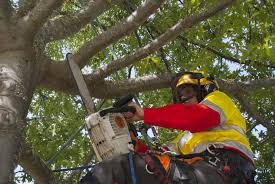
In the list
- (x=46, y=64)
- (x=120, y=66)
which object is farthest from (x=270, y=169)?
(x=46, y=64)

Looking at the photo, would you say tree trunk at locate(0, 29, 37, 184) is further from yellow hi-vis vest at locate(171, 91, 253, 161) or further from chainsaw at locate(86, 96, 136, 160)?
yellow hi-vis vest at locate(171, 91, 253, 161)

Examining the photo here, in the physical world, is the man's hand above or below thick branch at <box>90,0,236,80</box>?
below

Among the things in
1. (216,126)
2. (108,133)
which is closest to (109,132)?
(108,133)

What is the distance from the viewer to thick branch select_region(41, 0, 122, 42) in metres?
3.56

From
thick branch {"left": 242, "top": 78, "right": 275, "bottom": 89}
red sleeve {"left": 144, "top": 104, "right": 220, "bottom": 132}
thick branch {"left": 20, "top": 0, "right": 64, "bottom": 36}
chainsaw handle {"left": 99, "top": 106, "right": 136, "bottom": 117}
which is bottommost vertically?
red sleeve {"left": 144, "top": 104, "right": 220, "bottom": 132}

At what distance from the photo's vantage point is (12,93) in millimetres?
2660

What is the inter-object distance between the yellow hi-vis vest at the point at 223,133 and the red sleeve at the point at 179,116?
0.14 meters

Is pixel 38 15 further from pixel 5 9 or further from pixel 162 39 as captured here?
pixel 162 39

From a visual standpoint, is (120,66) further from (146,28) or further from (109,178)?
(146,28)

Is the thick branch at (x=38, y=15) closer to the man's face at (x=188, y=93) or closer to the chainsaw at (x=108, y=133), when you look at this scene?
the chainsaw at (x=108, y=133)

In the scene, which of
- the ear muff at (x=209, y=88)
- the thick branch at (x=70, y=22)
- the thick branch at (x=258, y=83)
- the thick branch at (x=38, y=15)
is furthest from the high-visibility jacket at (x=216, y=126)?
the thick branch at (x=70, y=22)

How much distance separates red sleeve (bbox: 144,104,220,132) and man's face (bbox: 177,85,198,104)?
560 mm

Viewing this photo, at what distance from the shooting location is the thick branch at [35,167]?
10.2ft

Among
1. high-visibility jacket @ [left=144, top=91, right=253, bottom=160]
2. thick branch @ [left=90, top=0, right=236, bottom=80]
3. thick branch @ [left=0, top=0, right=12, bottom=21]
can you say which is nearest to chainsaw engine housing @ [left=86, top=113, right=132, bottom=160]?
high-visibility jacket @ [left=144, top=91, right=253, bottom=160]
